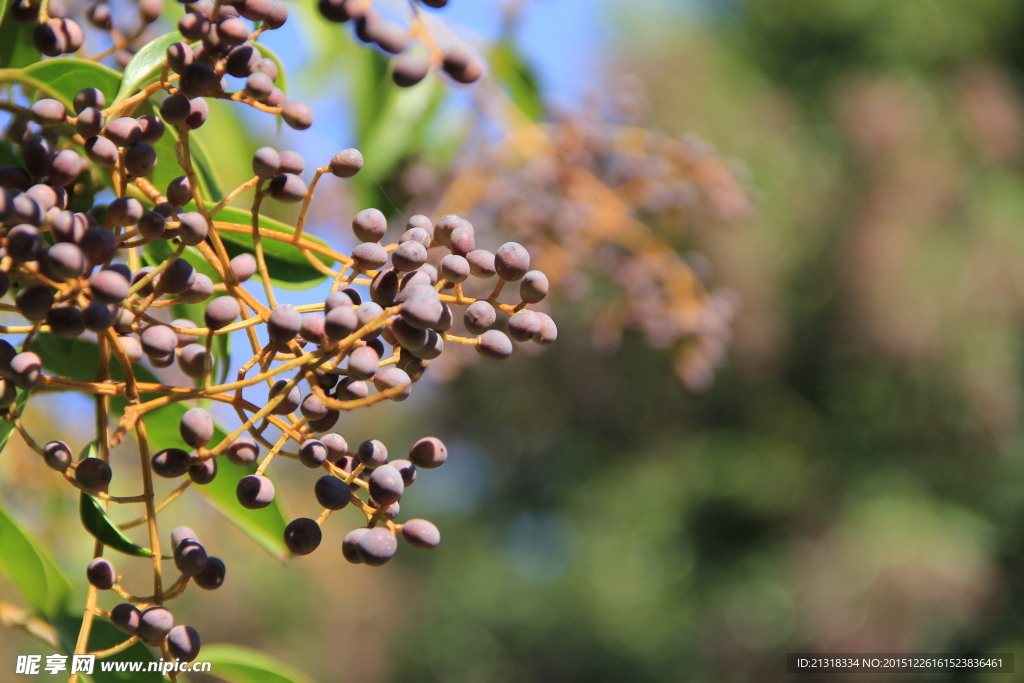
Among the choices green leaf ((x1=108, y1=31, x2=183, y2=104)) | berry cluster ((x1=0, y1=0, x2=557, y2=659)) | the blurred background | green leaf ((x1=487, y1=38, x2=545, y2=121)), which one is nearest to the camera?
berry cluster ((x1=0, y1=0, x2=557, y2=659))

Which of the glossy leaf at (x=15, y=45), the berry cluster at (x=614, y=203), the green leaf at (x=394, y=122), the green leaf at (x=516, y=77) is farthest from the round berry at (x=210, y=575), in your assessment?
the green leaf at (x=516, y=77)

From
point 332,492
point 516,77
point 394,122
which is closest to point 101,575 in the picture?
point 332,492

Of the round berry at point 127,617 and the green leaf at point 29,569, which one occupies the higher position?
the green leaf at point 29,569

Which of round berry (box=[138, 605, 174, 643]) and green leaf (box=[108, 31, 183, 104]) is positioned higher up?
green leaf (box=[108, 31, 183, 104])

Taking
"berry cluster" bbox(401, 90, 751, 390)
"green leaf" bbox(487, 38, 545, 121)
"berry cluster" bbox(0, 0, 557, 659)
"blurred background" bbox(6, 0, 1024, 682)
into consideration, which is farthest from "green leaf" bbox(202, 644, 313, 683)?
"blurred background" bbox(6, 0, 1024, 682)

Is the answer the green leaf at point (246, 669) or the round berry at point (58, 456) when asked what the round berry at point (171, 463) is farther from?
the green leaf at point (246, 669)

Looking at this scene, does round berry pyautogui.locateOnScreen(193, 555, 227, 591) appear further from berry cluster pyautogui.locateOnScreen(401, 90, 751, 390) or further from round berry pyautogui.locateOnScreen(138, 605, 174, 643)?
berry cluster pyautogui.locateOnScreen(401, 90, 751, 390)

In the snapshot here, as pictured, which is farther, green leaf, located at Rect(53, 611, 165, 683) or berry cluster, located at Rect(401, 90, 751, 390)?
berry cluster, located at Rect(401, 90, 751, 390)
